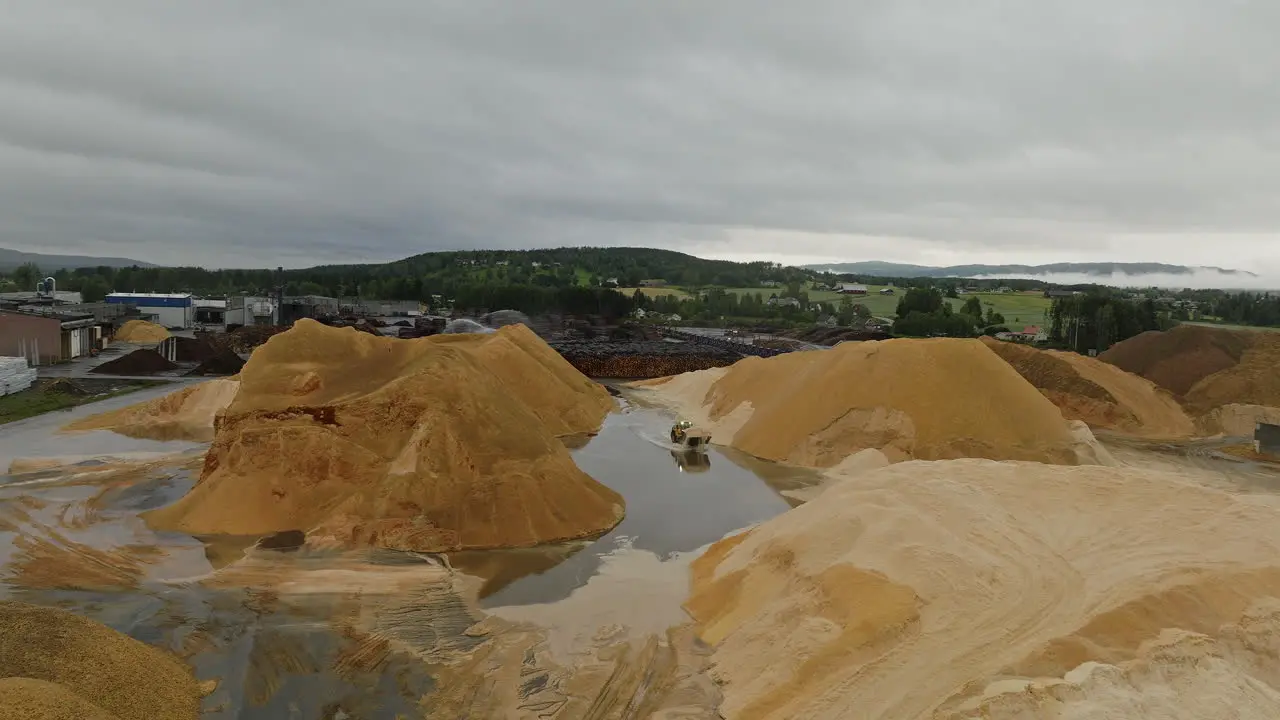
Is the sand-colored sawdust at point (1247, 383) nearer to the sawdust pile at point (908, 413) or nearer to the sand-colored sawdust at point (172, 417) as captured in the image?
the sawdust pile at point (908, 413)

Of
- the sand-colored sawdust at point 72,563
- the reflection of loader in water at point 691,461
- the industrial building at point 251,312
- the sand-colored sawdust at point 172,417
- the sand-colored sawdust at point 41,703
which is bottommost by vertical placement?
the reflection of loader in water at point 691,461

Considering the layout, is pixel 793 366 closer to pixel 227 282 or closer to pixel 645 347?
pixel 645 347

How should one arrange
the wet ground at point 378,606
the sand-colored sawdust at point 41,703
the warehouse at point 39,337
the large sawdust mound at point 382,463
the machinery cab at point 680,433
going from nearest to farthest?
1. the sand-colored sawdust at point 41,703
2. the wet ground at point 378,606
3. the large sawdust mound at point 382,463
4. the machinery cab at point 680,433
5. the warehouse at point 39,337

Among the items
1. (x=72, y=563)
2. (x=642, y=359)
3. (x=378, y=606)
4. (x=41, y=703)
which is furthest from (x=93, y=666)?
(x=642, y=359)

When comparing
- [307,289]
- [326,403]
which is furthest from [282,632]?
[307,289]

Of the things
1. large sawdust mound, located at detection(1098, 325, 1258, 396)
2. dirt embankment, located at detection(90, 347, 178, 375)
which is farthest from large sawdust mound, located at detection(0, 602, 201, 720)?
large sawdust mound, located at detection(1098, 325, 1258, 396)

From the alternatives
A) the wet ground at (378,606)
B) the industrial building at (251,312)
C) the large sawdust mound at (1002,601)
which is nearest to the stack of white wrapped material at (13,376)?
the wet ground at (378,606)
